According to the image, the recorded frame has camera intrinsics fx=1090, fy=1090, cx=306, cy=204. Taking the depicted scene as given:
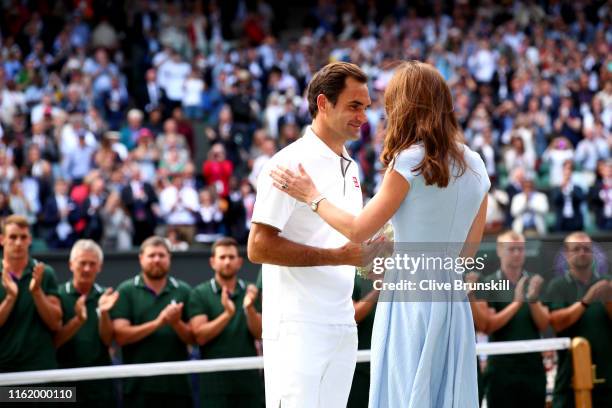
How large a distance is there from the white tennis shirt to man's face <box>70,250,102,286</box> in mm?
2785

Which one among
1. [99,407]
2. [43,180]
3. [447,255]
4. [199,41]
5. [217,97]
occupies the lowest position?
[99,407]

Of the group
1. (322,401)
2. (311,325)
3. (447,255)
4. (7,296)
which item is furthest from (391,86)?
(7,296)

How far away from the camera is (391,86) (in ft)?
12.4

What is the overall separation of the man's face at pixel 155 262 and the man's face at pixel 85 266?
0.31 meters

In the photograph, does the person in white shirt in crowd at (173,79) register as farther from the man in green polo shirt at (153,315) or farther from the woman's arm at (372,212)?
the woman's arm at (372,212)

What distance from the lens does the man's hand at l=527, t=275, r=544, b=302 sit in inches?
235

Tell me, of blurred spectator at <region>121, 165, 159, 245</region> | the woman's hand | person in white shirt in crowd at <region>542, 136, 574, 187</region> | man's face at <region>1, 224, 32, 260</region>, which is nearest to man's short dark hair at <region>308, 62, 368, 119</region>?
the woman's hand

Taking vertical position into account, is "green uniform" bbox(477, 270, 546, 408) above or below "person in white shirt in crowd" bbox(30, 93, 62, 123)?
below

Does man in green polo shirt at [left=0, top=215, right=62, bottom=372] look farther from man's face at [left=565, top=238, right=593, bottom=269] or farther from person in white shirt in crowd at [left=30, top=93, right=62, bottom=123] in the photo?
person in white shirt in crowd at [left=30, top=93, right=62, bottom=123]

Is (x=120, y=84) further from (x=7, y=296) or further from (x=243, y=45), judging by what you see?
(x=7, y=296)

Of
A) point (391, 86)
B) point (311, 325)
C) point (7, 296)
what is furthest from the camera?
point (7, 296)

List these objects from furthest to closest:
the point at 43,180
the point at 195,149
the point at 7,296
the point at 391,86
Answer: the point at 195,149
the point at 43,180
the point at 7,296
the point at 391,86

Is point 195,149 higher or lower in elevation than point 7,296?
higher

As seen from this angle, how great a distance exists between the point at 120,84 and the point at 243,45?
3.65m
